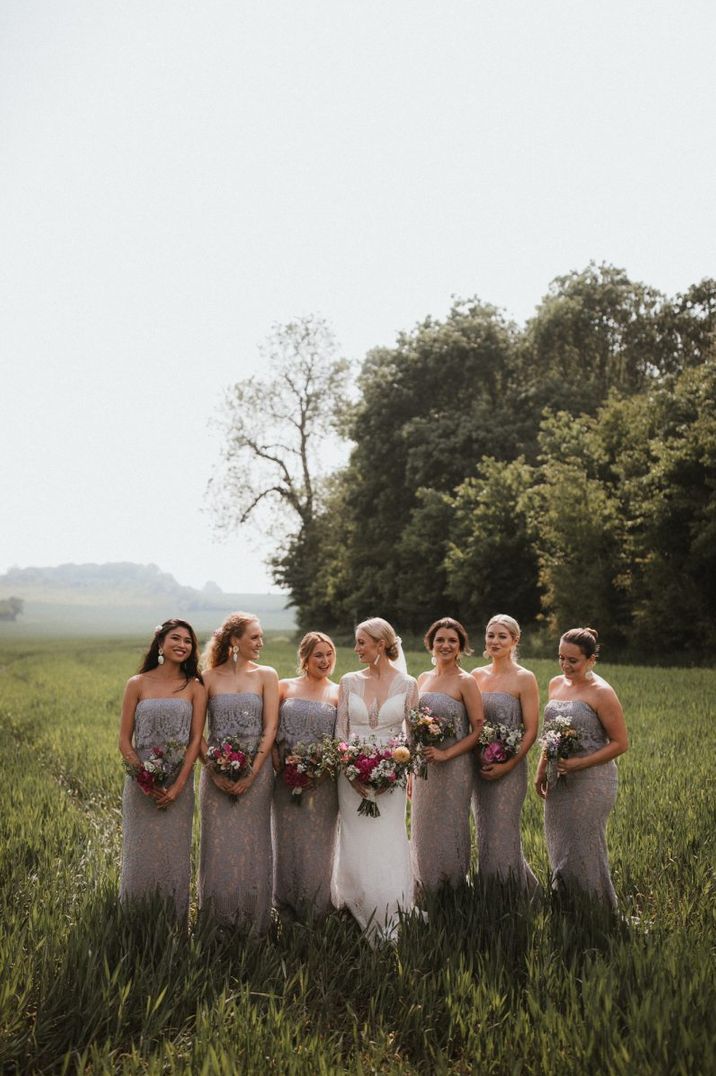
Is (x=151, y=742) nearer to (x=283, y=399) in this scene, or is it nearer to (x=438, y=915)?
(x=438, y=915)

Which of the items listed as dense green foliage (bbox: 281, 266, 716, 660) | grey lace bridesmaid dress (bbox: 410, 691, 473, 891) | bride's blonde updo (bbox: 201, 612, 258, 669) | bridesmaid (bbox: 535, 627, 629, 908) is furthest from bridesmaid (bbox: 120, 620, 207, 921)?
dense green foliage (bbox: 281, 266, 716, 660)

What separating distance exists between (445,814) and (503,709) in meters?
0.86

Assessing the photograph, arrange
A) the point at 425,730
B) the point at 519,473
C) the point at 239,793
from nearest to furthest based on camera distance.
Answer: the point at 239,793
the point at 425,730
the point at 519,473

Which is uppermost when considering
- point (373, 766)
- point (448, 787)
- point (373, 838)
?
point (373, 766)

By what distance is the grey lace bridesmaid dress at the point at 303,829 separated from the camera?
18.8 feet

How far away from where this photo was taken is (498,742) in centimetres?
572

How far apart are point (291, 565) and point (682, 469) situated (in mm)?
29452

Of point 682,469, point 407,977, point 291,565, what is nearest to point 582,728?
point 407,977

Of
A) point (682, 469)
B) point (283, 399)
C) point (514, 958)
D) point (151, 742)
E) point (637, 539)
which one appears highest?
point (283, 399)

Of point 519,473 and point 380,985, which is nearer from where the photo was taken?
point 380,985

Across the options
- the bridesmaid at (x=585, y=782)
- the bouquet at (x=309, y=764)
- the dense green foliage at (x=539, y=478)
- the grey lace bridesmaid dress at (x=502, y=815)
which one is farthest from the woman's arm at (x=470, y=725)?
the dense green foliage at (x=539, y=478)

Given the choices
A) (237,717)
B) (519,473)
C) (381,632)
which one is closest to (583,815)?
(381,632)

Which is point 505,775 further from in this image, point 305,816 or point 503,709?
point 305,816

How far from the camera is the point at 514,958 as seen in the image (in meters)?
4.72
